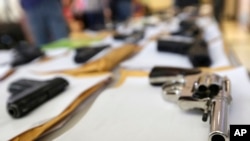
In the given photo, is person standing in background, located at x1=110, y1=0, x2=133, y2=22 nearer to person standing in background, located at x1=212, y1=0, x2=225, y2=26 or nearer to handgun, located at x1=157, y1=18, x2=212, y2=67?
person standing in background, located at x1=212, y1=0, x2=225, y2=26

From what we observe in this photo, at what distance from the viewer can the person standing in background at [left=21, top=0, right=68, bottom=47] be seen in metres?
1.14

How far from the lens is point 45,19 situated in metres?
1.16

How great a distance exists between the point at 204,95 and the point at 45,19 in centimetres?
93

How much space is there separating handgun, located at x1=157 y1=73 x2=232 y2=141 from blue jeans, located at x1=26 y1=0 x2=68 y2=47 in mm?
813

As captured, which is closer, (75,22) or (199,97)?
(199,97)

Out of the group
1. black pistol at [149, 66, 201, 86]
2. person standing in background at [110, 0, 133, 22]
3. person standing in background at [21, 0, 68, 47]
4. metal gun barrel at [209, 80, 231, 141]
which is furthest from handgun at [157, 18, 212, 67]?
person standing in background at [110, 0, 133, 22]

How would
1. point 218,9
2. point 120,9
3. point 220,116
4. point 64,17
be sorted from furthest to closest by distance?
point 120,9, point 218,9, point 64,17, point 220,116

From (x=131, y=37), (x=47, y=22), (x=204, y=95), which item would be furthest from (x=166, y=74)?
(x=47, y=22)

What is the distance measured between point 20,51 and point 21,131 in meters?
0.50

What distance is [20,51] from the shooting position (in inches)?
33.2

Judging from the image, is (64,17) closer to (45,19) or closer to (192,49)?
(45,19)

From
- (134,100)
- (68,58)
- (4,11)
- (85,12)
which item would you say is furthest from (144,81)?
(4,11)

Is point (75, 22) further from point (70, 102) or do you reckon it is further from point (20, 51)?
point (70, 102)

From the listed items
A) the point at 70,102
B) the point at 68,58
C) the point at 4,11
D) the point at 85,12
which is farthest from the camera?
the point at 4,11
